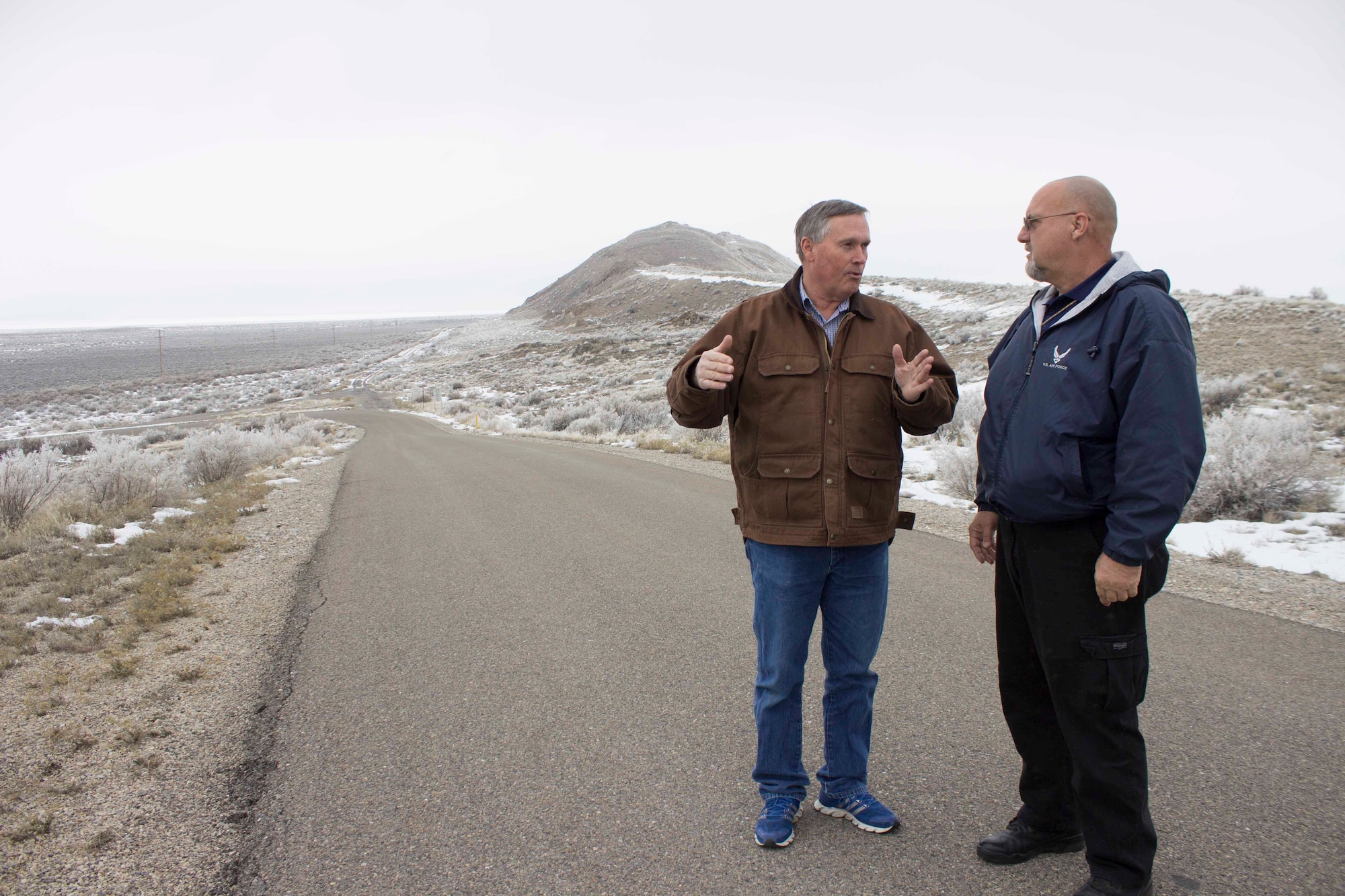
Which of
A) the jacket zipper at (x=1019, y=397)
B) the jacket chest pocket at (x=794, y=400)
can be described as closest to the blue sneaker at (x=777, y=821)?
the jacket chest pocket at (x=794, y=400)

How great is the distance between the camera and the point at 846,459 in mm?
2598

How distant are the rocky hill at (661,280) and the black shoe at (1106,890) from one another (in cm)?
5888

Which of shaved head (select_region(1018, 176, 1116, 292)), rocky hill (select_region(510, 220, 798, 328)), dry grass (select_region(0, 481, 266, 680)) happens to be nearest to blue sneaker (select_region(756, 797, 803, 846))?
shaved head (select_region(1018, 176, 1116, 292))

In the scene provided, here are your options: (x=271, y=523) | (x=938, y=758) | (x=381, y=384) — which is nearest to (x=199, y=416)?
(x=381, y=384)

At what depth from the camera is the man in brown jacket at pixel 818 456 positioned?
2572 millimetres

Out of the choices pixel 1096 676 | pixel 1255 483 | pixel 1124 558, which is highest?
pixel 1124 558

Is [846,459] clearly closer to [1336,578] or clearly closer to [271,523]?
[1336,578]

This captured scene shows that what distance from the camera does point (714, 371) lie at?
2.48 meters

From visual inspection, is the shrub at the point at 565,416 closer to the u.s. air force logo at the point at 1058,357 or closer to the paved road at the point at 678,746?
the paved road at the point at 678,746

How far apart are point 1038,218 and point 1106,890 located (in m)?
1.98

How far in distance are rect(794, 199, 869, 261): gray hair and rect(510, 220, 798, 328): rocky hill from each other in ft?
191

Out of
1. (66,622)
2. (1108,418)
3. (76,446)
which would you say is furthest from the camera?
(76,446)

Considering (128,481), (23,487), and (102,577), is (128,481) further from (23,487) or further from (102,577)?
(102,577)

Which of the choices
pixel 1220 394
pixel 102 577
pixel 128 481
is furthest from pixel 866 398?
pixel 1220 394
